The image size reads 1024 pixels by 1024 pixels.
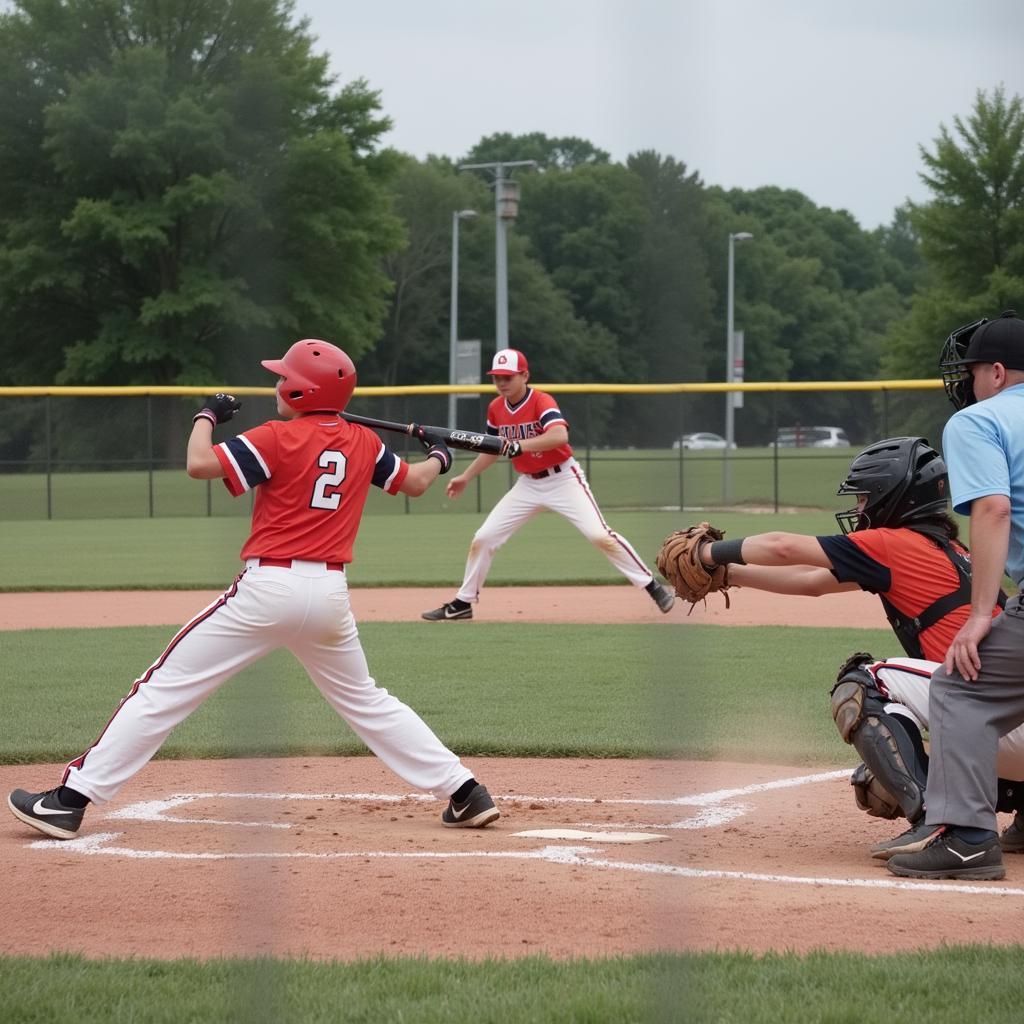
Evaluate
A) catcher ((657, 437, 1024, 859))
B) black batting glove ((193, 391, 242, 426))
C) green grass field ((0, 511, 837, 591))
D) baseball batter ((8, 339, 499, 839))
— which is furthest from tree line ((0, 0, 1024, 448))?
green grass field ((0, 511, 837, 591))

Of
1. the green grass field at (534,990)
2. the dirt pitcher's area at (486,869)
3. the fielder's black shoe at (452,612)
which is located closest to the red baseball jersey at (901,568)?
the dirt pitcher's area at (486,869)

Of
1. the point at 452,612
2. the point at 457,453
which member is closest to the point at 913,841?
the point at 452,612

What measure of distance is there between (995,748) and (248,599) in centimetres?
246

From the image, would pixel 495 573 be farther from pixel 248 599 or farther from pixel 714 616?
pixel 248 599

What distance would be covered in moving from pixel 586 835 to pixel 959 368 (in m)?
2.02

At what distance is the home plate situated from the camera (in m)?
5.02

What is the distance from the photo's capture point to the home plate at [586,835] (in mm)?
5020

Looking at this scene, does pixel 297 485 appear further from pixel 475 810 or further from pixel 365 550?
pixel 365 550

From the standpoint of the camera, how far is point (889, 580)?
4688 millimetres

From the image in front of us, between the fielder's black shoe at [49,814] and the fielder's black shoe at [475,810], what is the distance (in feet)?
4.29

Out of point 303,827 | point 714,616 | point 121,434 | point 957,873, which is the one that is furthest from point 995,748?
point 121,434

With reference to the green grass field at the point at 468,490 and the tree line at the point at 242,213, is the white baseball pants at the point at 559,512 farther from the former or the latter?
the green grass field at the point at 468,490

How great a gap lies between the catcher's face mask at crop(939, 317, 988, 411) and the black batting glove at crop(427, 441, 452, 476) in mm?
1945

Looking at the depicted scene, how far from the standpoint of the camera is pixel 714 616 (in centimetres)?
1230
